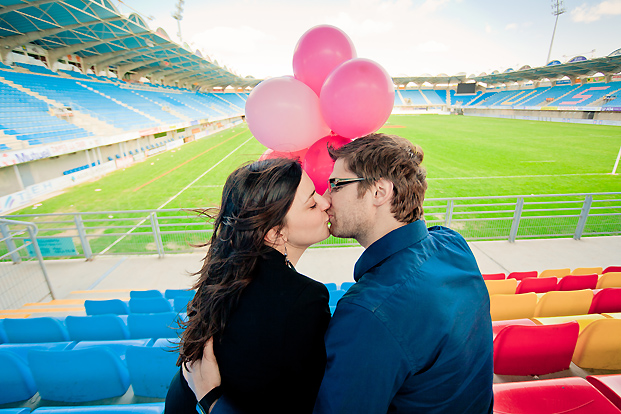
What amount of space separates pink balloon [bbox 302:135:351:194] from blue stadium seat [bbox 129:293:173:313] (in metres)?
2.90

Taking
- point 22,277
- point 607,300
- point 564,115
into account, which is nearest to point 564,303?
point 607,300

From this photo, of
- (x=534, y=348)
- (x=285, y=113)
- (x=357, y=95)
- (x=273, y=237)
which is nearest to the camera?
(x=273, y=237)

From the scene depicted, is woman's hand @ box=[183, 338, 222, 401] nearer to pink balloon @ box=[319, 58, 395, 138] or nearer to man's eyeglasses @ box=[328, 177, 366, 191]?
man's eyeglasses @ box=[328, 177, 366, 191]

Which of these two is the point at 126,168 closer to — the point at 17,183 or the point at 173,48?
the point at 17,183

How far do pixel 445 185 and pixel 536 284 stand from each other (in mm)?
10075

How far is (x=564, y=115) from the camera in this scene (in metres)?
41.2

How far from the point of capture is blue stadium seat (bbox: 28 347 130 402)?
7.82ft

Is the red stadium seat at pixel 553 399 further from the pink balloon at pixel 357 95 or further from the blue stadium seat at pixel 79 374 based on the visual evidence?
the blue stadium seat at pixel 79 374

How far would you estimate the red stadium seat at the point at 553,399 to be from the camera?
166 cm

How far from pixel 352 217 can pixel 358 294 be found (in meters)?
0.52

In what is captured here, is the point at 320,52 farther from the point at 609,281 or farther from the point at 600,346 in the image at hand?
the point at 609,281

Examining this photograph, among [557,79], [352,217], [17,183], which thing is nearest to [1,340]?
[352,217]

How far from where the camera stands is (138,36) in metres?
22.8

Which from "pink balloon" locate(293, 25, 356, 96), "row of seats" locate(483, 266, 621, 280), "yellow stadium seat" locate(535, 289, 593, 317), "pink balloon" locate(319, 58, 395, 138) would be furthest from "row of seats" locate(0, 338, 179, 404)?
"row of seats" locate(483, 266, 621, 280)
